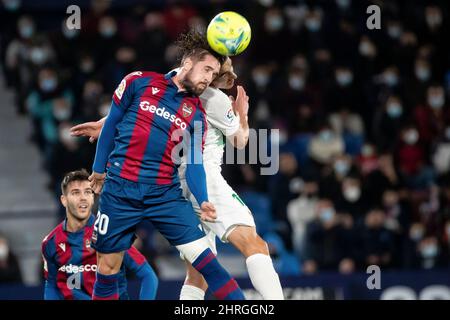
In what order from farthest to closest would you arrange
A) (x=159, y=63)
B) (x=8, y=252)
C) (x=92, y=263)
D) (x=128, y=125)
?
(x=159, y=63)
(x=8, y=252)
(x=92, y=263)
(x=128, y=125)

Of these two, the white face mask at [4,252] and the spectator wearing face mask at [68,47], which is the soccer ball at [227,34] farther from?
the spectator wearing face mask at [68,47]

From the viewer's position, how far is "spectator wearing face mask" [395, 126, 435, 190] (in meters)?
15.0

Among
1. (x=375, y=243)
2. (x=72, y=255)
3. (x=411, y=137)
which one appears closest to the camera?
(x=72, y=255)

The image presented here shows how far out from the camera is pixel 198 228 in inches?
295

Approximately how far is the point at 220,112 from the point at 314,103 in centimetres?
781

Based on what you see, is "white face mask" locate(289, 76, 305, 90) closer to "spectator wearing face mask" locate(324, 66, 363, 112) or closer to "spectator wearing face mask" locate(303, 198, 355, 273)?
"spectator wearing face mask" locate(324, 66, 363, 112)

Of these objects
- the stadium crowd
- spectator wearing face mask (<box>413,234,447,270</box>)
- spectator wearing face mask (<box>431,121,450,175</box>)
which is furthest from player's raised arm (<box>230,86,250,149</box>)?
spectator wearing face mask (<box>431,121,450,175</box>)

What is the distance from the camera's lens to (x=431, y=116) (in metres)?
15.7

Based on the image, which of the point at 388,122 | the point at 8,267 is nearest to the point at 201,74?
the point at 8,267

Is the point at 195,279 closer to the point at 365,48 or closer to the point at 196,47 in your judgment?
the point at 196,47

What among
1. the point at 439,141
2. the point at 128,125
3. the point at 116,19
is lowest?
the point at 439,141

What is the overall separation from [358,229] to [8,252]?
452 centimetres

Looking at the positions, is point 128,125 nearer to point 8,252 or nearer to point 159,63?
point 8,252
